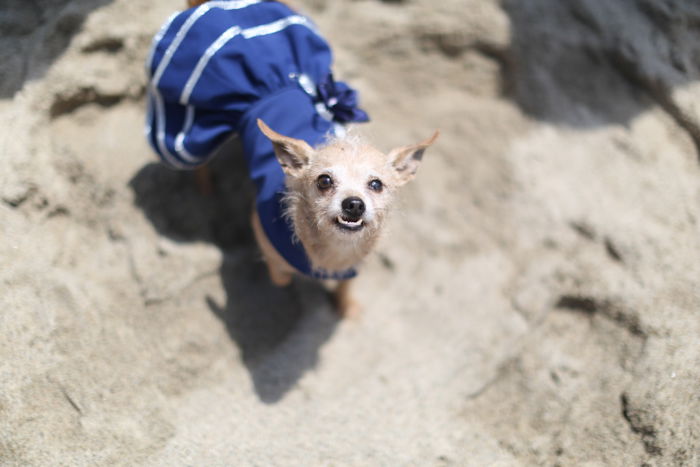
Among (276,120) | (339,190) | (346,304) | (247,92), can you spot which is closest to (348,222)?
(339,190)

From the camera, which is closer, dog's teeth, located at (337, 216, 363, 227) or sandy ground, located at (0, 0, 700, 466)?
dog's teeth, located at (337, 216, 363, 227)

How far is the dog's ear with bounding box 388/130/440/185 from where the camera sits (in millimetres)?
3205

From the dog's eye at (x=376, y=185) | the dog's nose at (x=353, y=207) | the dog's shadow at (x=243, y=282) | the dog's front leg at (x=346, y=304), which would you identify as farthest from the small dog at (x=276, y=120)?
the dog's front leg at (x=346, y=304)

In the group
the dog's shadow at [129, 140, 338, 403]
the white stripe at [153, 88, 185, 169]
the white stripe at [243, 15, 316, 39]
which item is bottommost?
the dog's shadow at [129, 140, 338, 403]

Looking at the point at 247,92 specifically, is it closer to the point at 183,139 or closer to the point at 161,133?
the point at 183,139

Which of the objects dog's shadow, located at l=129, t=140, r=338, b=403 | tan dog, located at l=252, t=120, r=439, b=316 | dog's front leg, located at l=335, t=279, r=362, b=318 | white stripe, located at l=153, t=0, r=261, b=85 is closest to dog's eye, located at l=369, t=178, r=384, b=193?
tan dog, located at l=252, t=120, r=439, b=316

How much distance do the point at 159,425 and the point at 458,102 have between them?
396 cm

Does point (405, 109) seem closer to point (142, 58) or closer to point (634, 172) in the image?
point (634, 172)

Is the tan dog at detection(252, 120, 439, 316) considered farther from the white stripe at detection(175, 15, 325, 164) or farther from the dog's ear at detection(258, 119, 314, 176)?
the white stripe at detection(175, 15, 325, 164)

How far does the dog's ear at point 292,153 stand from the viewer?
3.08 m

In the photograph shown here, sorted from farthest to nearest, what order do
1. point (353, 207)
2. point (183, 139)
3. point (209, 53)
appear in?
point (183, 139)
point (209, 53)
point (353, 207)

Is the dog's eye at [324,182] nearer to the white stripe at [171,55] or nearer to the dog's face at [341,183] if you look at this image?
the dog's face at [341,183]

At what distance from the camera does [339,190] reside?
292 centimetres

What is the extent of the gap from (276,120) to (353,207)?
100 cm
